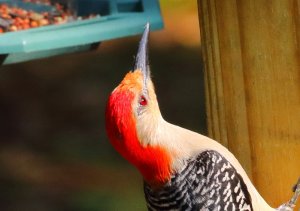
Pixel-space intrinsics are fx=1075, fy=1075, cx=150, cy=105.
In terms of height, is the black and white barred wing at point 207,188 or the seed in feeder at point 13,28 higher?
the seed in feeder at point 13,28

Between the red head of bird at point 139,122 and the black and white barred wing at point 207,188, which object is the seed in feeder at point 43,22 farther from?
the black and white barred wing at point 207,188

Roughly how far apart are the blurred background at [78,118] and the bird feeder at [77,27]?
133 inches

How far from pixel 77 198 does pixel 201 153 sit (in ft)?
15.0

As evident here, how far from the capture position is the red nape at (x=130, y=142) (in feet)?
12.4

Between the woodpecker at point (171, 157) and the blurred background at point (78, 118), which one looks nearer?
the woodpecker at point (171, 157)

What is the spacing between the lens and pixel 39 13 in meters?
4.84

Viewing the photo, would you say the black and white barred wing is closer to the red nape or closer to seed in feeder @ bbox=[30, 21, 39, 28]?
the red nape

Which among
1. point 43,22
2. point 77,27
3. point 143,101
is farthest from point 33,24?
point 143,101

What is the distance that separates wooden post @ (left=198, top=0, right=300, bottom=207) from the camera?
3.79 meters

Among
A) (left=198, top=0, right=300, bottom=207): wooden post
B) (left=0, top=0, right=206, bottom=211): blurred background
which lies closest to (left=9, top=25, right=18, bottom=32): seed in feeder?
(left=198, top=0, right=300, bottom=207): wooden post

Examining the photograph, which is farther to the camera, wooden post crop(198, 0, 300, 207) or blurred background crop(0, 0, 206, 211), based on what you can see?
blurred background crop(0, 0, 206, 211)

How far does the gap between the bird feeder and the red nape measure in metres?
0.41

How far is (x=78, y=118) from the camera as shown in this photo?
30.0ft

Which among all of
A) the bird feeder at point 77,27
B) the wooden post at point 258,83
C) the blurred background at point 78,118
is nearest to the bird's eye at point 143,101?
the wooden post at point 258,83
